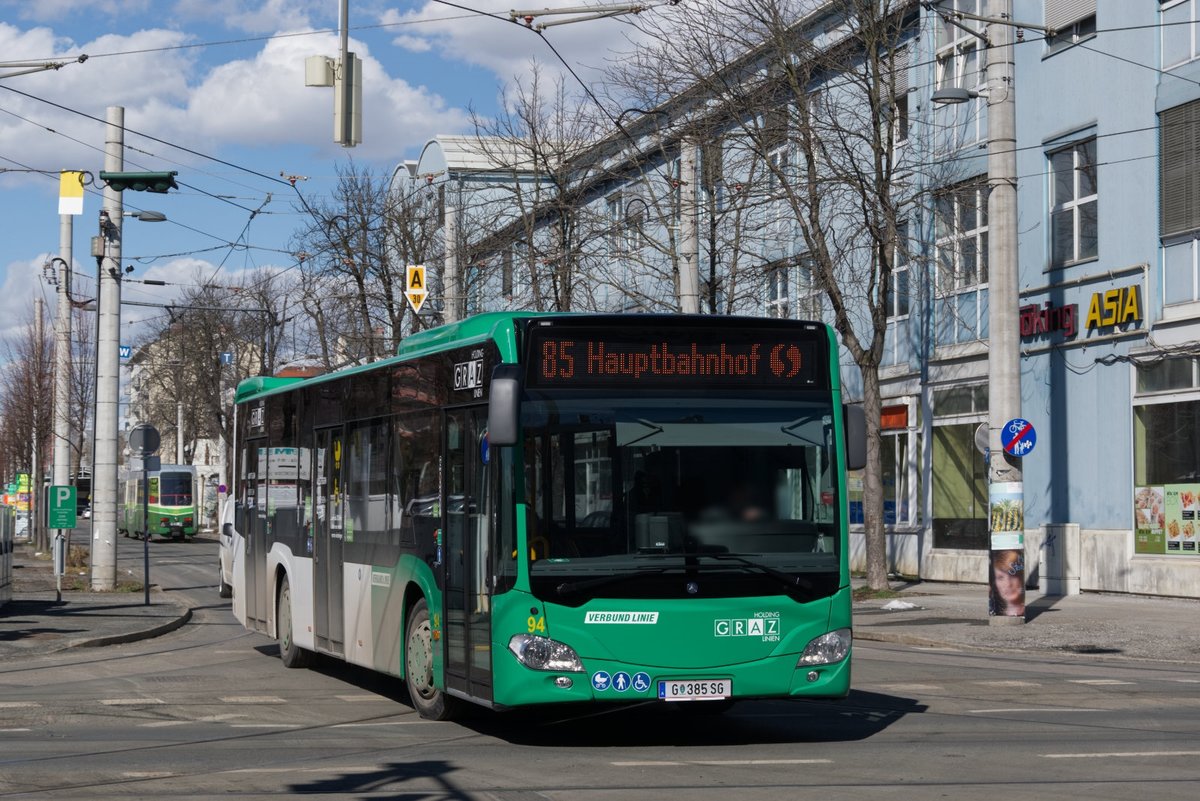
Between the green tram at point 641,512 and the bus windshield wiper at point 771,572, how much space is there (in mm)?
14

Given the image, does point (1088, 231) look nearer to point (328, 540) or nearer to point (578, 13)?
point (578, 13)

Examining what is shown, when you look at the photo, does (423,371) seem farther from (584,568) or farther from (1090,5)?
(1090,5)

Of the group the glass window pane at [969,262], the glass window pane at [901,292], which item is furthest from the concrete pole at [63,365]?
the glass window pane at [969,262]

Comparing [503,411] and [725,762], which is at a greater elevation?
[503,411]

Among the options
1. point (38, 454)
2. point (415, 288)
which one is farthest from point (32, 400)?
point (415, 288)

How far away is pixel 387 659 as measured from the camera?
42.6ft

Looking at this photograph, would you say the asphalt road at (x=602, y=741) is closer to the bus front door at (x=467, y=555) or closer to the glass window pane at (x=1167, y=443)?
the bus front door at (x=467, y=555)

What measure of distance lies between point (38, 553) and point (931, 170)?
30368mm

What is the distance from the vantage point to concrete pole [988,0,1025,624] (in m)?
21.5

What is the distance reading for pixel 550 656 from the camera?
10.3 meters

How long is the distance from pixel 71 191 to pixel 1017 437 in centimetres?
1510

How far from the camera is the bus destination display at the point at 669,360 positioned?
10664 mm

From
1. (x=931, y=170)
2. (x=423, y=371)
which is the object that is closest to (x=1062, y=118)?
(x=931, y=170)

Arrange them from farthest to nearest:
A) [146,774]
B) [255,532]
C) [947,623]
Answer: [947,623], [255,532], [146,774]
